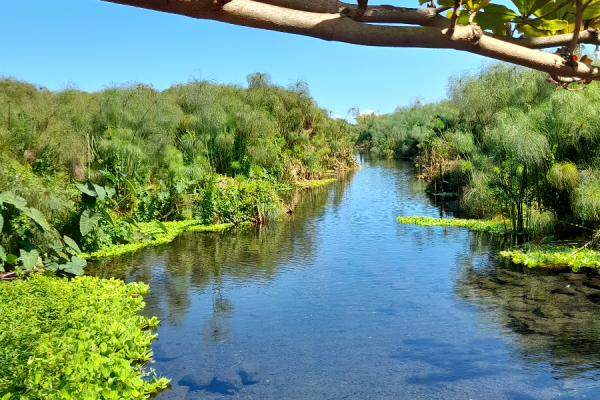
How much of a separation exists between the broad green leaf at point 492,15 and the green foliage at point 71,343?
466 centimetres

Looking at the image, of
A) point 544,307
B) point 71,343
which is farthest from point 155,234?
point 544,307

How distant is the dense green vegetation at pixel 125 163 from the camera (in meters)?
10.4

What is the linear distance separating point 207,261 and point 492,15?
1190 cm

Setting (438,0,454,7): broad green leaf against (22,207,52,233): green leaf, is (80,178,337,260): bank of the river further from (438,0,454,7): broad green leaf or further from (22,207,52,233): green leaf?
(438,0,454,7): broad green leaf

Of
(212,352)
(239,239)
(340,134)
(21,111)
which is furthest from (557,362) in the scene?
(340,134)

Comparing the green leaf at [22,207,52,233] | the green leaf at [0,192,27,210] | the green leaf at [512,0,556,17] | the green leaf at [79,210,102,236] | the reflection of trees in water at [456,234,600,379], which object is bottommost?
the reflection of trees in water at [456,234,600,379]

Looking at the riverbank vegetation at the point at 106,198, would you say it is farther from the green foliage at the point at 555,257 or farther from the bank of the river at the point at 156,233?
the green foliage at the point at 555,257

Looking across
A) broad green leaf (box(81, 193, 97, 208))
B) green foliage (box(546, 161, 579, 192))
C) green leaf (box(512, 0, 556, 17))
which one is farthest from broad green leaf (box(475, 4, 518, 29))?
green foliage (box(546, 161, 579, 192))

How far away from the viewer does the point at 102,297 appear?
8281 millimetres

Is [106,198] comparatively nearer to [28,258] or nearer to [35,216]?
[35,216]

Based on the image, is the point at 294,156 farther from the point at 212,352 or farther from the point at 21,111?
the point at 212,352

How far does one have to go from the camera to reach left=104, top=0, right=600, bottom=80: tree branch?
44.2 inches

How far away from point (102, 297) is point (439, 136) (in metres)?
27.1

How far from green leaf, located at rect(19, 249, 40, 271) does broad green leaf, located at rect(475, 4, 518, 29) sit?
8542 millimetres
